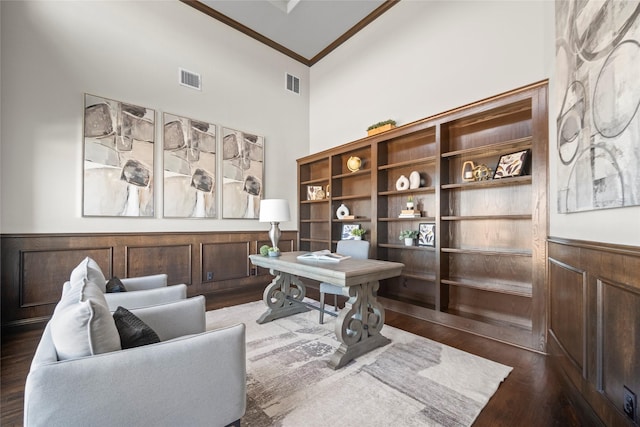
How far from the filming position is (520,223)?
2596 mm

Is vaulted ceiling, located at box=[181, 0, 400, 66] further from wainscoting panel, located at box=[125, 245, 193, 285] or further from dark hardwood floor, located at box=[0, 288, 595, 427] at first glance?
dark hardwood floor, located at box=[0, 288, 595, 427]

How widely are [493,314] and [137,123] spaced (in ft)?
15.4

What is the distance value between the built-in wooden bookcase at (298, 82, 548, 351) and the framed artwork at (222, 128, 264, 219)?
161 cm

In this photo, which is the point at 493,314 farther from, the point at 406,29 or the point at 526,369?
the point at 406,29

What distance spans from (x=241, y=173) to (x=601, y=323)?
4093 mm

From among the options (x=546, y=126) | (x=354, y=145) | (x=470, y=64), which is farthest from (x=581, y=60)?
(x=354, y=145)

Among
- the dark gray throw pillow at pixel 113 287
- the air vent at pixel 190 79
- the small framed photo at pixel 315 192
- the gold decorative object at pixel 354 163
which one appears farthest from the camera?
the small framed photo at pixel 315 192

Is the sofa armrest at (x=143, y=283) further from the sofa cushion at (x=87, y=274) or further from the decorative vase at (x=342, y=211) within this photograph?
the decorative vase at (x=342, y=211)

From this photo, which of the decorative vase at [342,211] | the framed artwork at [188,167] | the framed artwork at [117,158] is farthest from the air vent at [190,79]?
the decorative vase at [342,211]

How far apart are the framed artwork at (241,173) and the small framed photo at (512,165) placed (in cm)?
330

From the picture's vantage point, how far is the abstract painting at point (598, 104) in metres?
1.18

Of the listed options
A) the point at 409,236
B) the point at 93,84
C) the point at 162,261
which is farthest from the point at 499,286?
the point at 93,84

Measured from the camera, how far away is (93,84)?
305cm

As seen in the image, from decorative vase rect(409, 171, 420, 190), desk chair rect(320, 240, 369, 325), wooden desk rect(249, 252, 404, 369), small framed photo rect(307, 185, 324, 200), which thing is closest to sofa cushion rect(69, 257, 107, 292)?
wooden desk rect(249, 252, 404, 369)
